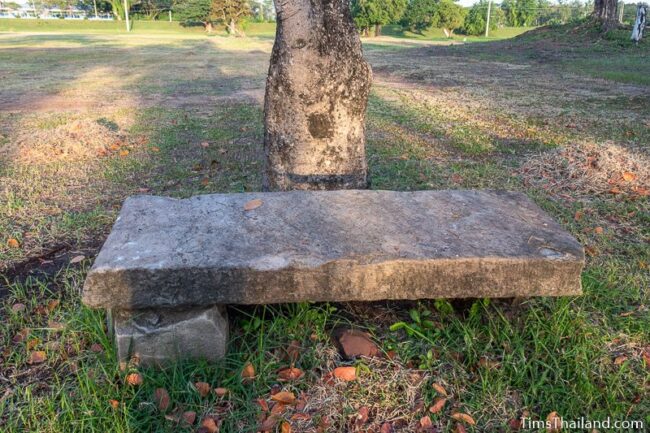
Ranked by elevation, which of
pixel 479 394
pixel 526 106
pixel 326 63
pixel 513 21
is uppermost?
pixel 513 21

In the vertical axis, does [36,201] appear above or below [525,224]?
below

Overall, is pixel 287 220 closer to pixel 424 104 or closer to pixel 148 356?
pixel 148 356

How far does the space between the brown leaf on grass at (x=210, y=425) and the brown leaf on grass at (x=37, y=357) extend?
919mm

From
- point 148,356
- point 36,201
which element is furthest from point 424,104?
point 148,356

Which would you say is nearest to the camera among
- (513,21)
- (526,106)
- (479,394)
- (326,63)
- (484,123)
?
(479,394)

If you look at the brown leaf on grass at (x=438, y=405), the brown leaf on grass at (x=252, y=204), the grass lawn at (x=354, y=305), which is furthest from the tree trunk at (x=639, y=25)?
the brown leaf on grass at (x=438, y=405)

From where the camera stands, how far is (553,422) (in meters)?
2.00

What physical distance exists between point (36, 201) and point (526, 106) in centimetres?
800

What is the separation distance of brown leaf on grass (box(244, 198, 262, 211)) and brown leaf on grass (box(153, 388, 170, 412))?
0.96 meters

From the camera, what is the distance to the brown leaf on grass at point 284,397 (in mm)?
2078

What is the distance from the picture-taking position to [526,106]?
919 cm

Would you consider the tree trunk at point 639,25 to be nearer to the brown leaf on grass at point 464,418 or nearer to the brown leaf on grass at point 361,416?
the brown leaf on grass at point 464,418

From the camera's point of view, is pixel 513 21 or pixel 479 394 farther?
pixel 513 21

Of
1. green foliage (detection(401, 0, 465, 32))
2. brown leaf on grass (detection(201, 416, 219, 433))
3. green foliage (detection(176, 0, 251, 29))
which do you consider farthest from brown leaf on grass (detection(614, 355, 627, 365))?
green foliage (detection(401, 0, 465, 32))
